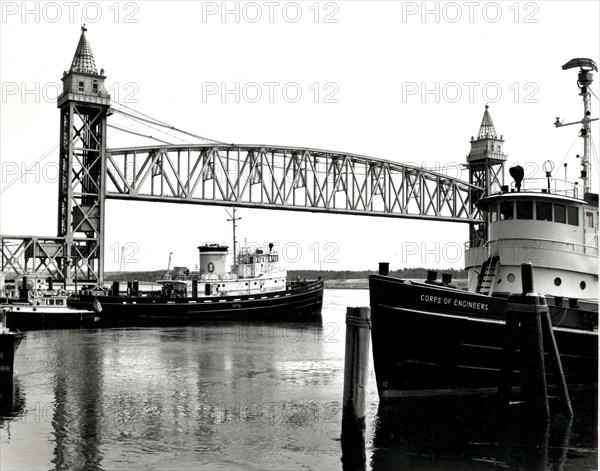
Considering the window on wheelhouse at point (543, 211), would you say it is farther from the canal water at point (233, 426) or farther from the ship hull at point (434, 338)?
the canal water at point (233, 426)

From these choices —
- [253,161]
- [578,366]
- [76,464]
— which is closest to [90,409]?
[76,464]

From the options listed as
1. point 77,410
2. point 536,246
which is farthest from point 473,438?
point 77,410

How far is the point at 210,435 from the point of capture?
14562mm

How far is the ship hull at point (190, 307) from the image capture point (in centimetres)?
4941

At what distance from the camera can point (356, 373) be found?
570 inches

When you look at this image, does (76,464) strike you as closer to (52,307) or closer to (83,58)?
(52,307)

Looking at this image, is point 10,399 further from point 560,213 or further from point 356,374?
point 560,213

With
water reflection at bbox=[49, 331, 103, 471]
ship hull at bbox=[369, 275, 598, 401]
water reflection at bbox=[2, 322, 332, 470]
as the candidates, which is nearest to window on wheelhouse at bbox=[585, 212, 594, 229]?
ship hull at bbox=[369, 275, 598, 401]

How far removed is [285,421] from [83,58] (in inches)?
1966

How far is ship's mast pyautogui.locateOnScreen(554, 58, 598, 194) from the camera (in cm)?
1991

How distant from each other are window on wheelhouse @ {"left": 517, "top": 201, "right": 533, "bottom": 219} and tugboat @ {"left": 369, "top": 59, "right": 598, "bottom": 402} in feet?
0.10

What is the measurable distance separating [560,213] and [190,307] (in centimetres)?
3633

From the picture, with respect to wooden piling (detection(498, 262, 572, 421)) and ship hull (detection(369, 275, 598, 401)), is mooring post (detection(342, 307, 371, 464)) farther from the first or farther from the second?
wooden piling (detection(498, 262, 572, 421))

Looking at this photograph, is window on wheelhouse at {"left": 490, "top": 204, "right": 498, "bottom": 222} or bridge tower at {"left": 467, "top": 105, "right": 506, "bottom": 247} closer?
window on wheelhouse at {"left": 490, "top": 204, "right": 498, "bottom": 222}
